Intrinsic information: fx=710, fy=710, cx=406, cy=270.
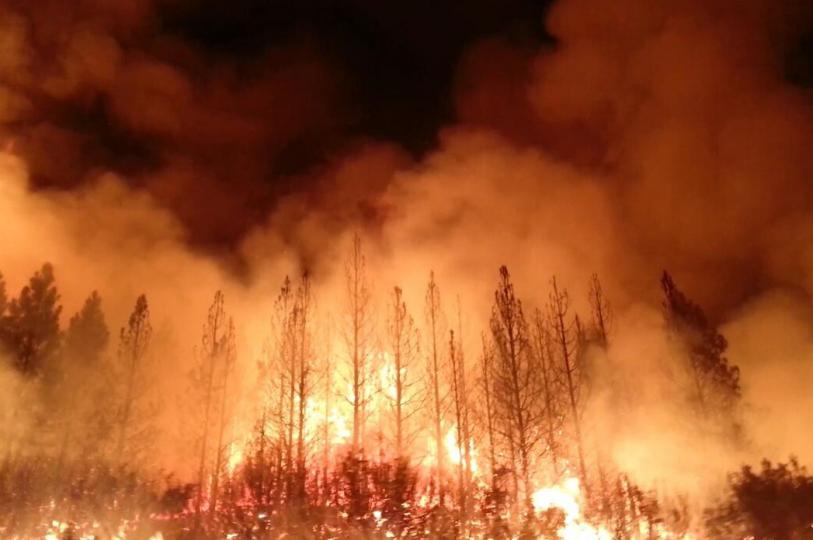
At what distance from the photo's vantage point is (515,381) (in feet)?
71.2

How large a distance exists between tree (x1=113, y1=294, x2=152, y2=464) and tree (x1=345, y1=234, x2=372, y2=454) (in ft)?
23.6

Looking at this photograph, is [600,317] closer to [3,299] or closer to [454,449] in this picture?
[454,449]

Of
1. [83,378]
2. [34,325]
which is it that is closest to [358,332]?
[83,378]

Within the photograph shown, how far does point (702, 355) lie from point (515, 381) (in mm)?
6865

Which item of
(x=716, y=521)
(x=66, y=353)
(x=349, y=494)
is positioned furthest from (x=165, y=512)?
(x=66, y=353)

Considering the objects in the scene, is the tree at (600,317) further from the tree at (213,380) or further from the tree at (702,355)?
the tree at (213,380)

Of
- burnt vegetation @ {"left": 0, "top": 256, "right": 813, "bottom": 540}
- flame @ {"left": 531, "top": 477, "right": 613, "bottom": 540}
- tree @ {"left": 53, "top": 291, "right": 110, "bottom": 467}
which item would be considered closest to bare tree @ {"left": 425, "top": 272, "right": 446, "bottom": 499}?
burnt vegetation @ {"left": 0, "top": 256, "right": 813, "bottom": 540}

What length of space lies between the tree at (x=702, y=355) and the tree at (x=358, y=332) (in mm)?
10460

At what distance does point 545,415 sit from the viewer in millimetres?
23547

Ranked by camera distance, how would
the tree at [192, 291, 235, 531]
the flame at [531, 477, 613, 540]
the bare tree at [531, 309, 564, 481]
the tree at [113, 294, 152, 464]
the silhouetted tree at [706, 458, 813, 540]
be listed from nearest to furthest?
the silhouetted tree at [706, 458, 813, 540]
the flame at [531, 477, 613, 540]
the bare tree at [531, 309, 564, 481]
the tree at [113, 294, 152, 464]
the tree at [192, 291, 235, 531]

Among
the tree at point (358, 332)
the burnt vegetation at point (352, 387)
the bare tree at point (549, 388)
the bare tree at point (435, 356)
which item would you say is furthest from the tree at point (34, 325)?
the bare tree at point (549, 388)

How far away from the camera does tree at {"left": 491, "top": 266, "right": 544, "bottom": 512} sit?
2144cm

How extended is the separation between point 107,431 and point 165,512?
12.6 meters

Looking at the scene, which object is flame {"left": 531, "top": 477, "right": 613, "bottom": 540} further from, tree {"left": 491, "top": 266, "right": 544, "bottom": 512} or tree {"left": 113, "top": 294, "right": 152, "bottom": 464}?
tree {"left": 113, "top": 294, "right": 152, "bottom": 464}
